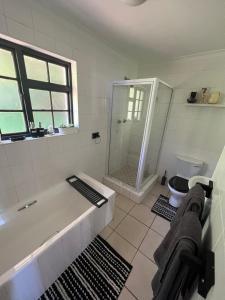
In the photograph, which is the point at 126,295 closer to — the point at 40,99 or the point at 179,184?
the point at 179,184

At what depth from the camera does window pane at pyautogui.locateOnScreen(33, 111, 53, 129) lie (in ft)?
5.04

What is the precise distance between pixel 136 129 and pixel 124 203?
4.40 ft

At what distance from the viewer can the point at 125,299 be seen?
1.15m

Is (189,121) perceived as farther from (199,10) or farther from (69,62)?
(69,62)

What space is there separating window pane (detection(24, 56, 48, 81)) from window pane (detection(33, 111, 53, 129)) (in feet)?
1.21

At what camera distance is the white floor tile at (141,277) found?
46.9 inches

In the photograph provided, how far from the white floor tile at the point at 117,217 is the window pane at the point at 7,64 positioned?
6.73ft

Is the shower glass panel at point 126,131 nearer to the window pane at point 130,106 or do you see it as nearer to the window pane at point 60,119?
the window pane at point 130,106

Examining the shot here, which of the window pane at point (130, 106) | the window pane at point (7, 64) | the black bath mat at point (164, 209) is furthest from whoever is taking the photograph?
the window pane at point (130, 106)

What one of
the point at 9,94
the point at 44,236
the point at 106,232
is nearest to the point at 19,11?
the point at 9,94

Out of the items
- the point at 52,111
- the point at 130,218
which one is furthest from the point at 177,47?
the point at 130,218

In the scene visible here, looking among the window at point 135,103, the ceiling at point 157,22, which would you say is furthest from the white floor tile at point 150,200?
the ceiling at point 157,22

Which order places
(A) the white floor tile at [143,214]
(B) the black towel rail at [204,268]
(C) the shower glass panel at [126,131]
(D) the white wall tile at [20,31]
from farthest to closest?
(C) the shower glass panel at [126,131], (A) the white floor tile at [143,214], (D) the white wall tile at [20,31], (B) the black towel rail at [204,268]

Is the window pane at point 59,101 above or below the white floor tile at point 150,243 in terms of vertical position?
above
